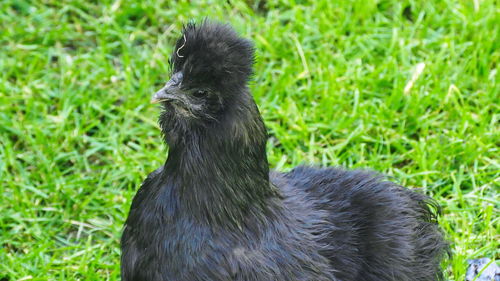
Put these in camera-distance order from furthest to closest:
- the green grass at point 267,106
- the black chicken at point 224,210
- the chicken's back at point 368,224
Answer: the green grass at point 267,106 < the chicken's back at point 368,224 < the black chicken at point 224,210

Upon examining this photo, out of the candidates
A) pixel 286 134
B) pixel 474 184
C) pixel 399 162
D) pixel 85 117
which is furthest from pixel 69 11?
pixel 474 184

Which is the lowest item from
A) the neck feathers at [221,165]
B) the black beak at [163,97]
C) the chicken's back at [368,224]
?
the chicken's back at [368,224]

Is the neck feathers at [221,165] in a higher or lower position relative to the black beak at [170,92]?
lower

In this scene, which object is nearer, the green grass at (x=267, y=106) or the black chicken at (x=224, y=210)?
the black chicken at (x=224, y=210)

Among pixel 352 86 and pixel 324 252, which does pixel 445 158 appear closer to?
pixel 352 86

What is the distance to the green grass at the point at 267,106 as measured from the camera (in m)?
4.89

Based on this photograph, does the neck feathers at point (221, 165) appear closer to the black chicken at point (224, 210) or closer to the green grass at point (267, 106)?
the black chicken at point (224, 210)

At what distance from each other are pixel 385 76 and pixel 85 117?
6.78 ft

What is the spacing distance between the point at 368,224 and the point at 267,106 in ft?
6.14

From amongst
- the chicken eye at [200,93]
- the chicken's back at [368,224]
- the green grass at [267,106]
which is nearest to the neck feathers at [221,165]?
the chicken eye at [200,93]

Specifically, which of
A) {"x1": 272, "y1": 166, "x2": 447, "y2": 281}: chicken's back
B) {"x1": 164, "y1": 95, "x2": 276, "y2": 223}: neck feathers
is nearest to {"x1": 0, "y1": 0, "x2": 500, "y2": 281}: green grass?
{"x1": 272, "y1": 166, "x2": 447, "y2": 281}: chicken's back

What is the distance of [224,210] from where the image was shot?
3469 mm

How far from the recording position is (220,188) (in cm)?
344

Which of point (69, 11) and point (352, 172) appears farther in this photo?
point (69, 11)
